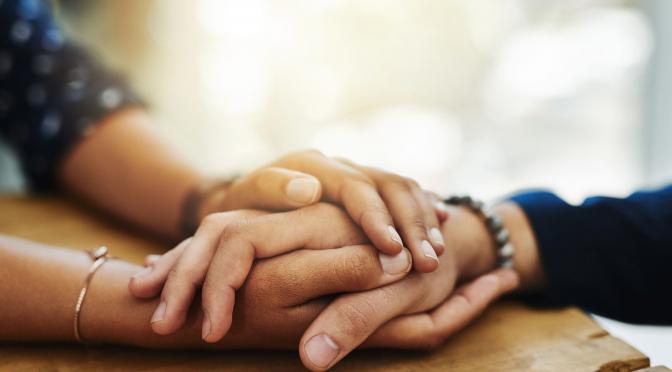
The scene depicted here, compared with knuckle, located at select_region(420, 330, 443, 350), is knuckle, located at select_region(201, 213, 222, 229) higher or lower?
higher

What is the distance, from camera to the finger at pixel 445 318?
1.59 ft

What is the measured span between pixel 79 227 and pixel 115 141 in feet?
0.47

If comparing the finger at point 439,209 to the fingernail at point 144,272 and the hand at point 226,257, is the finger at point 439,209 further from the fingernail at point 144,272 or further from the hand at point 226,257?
the fingernail at point 144,272

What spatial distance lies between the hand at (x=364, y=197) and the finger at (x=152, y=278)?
11 centimetres

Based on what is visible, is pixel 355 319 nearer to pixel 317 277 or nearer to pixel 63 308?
pixel 317 277

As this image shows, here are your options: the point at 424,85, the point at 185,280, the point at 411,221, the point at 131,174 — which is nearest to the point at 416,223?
the point at 411,221

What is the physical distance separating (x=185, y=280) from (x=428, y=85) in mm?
1950

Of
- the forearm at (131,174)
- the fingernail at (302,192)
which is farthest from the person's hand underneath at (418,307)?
the forearm at (131,174)

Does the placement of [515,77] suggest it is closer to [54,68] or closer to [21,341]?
[54,68]

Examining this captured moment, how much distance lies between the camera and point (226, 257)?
1.55 ft

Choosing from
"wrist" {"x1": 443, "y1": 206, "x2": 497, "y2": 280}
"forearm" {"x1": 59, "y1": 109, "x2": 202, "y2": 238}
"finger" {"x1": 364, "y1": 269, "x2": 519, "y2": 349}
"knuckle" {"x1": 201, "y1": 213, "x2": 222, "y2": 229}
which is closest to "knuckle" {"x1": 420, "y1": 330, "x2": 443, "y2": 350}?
"finger" {"x1": 364, "y1": 269, "x2": 519, "y2": 349}

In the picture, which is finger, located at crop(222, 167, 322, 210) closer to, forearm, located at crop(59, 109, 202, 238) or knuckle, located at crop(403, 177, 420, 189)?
knuckle, located at crop(403, 177, 420, 189)

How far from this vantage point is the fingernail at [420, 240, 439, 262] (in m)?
0.49

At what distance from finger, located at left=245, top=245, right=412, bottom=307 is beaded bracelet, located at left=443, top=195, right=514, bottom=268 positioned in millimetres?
175
